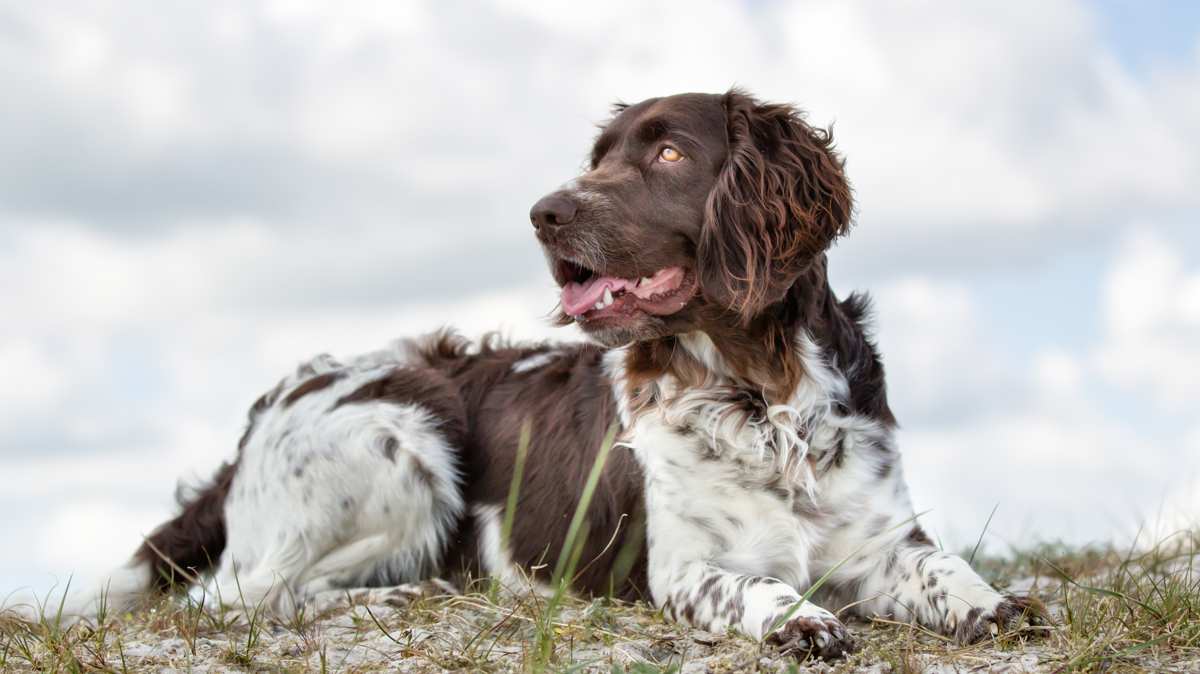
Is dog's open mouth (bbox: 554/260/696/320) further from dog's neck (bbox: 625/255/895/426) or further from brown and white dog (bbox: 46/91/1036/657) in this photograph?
dog's neck (bbox: 625/255/895/426)

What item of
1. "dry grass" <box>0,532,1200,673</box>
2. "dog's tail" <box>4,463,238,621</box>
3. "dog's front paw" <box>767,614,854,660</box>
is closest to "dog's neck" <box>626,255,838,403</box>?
"dry grass" <box>0,532,1200,673</box>

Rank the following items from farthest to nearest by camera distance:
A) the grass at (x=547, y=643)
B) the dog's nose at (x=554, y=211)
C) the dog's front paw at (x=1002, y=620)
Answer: the dog's nose at (x=554, y=211) < the dog's front paw at (x=1002, y=620) < the grass at (x=547, y=643)

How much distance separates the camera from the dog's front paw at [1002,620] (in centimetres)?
397

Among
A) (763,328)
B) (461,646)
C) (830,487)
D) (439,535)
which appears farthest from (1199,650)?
(439,535)

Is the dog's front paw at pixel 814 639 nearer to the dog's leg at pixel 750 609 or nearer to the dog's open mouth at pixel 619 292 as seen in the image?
the dog's leg at pixel 750 609

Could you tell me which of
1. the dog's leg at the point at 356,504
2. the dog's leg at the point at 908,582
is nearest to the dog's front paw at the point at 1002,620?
the dog's leg at the point at 908,582

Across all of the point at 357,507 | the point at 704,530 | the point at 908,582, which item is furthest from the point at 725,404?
the point at 357,507

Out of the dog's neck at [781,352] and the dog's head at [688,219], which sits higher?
the dog's head at [688,219]

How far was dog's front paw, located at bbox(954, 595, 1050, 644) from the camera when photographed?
13.0 feet

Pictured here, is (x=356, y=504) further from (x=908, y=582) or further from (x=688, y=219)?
(x=908, y=582)

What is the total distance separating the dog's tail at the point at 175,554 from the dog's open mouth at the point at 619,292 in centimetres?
243

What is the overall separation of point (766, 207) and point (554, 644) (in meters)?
1.65

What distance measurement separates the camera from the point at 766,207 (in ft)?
14.6

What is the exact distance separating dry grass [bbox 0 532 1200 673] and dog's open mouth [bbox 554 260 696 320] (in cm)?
92
